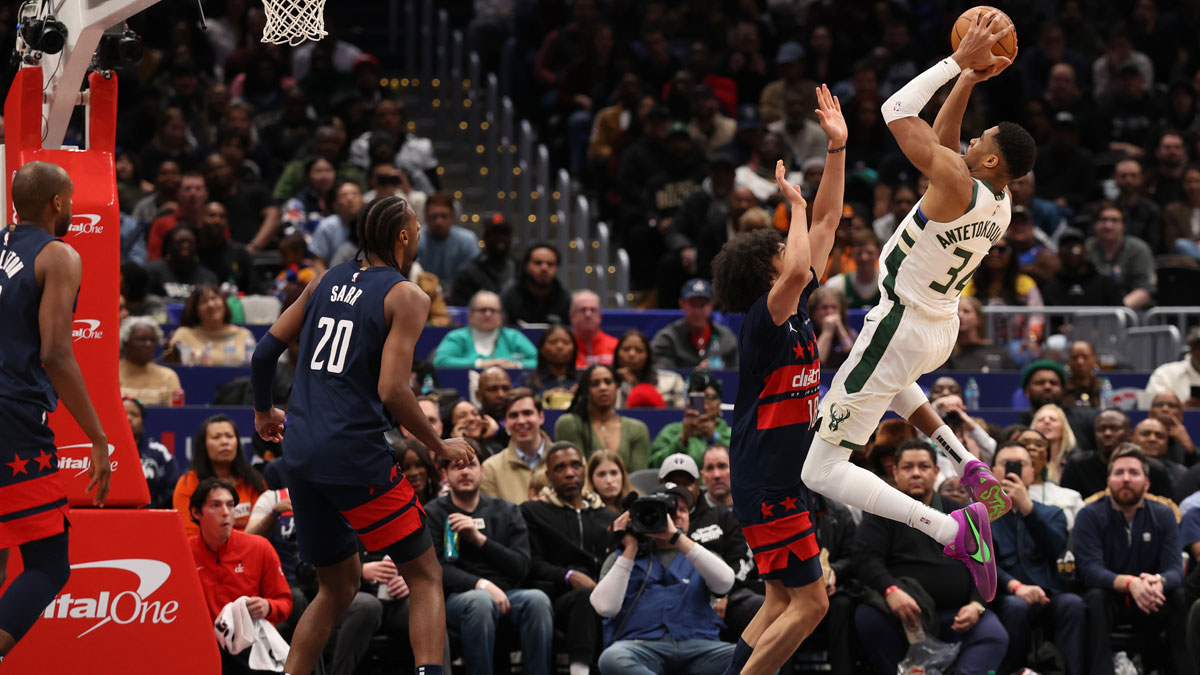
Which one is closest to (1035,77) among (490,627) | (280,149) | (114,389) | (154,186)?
(280,149)

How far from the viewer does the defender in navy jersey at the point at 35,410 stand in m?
6.42

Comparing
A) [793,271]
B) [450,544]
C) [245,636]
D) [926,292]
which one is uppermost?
[793,271]

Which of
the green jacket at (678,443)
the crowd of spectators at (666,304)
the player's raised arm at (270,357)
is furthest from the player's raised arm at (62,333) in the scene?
the green jacket at (678,443)

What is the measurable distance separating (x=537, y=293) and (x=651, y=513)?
5.23 metres


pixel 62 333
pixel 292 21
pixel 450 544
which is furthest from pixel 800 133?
pixel 62 333

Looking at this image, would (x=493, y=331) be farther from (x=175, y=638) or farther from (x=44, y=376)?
(x=44, y=376)

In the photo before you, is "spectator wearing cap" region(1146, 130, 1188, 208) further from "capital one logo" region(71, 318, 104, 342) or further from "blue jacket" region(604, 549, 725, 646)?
"capital one logo" region(71, 318, 104, 342)

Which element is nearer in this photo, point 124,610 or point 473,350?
point 124,610

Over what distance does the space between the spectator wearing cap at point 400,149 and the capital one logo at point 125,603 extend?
28.9 ft

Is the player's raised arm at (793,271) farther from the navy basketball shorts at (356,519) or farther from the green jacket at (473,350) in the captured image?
the green jacket at (473,350)

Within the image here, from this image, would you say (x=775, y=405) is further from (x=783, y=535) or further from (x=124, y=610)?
(x=124, y=610)

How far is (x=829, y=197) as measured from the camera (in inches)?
267

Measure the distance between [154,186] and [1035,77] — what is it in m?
10.1

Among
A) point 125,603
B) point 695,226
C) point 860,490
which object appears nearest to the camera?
point 860,490
